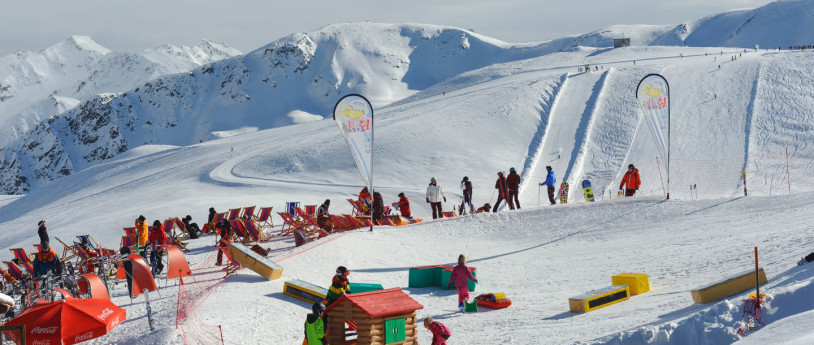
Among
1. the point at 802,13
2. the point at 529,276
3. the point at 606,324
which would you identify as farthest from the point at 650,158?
the point at 802,13

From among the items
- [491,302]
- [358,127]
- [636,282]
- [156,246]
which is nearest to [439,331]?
[491,302]

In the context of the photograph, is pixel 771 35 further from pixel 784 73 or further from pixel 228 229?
pixel 228 229

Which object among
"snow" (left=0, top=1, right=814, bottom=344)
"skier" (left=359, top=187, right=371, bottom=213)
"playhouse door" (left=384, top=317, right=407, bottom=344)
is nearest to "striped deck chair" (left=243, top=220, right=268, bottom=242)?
"snow" (left=0, top=1, right=814, bottom=344)

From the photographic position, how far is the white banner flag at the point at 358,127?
59.0 feet

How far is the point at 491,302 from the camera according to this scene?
11.6m

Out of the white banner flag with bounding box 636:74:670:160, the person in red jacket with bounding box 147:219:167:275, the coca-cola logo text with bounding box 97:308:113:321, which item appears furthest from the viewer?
the white banner flag with bounding box 636:74:670:160

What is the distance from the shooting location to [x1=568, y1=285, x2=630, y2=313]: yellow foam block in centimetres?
1059

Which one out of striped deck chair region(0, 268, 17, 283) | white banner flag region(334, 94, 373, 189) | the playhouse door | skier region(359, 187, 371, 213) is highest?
white banner flag region(334, 94, 373, 189)

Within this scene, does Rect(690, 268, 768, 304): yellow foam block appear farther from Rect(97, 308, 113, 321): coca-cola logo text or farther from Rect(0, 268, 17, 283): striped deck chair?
Rect(0, 268, 17, 283): striped deck chair

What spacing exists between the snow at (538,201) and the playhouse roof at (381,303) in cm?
98

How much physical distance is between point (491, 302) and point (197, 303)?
15.6ft

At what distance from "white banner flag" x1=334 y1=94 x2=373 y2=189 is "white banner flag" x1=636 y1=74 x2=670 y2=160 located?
711cm

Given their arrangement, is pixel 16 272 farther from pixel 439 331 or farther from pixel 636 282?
pixel 636 282

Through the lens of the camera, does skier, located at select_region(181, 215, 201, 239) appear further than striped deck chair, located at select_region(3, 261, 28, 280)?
Yes
